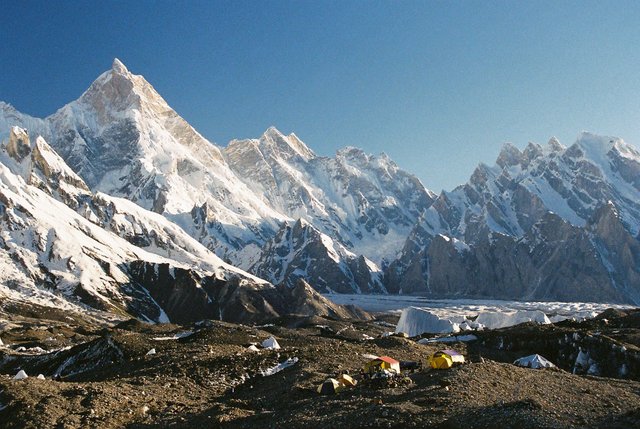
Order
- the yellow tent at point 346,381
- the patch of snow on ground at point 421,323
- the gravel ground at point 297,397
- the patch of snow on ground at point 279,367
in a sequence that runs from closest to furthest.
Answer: the gravel ground at point 297,397 → the yellow tent at point 346,381 → the patch of snow on ground at point 279,367 → the patch of snow on ground at point 421,323

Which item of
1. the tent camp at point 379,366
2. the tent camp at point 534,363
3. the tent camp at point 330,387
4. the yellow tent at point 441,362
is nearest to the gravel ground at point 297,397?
the tent camp at point 330,387

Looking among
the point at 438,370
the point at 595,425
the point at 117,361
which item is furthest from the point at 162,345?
the point at 595,425

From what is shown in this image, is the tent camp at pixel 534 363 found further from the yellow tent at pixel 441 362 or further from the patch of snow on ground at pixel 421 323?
the patch of snow on ground at pixel 421 323

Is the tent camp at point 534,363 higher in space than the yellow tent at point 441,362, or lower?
lower

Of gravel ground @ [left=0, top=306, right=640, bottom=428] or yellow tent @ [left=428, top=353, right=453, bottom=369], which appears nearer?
gravel ground @ [left=0, top=306, right=640, bottom=428]

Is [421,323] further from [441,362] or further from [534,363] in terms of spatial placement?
[441,362]

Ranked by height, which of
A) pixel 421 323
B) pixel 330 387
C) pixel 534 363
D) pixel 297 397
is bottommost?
pixel 534 363

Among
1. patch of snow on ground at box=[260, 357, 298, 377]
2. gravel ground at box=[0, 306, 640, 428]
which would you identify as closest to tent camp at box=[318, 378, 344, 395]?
gravel ground at box=[0, 306, 640, 428]

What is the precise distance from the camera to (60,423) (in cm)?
3975

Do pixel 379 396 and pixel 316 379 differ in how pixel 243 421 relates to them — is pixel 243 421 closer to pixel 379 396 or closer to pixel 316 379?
pixel 379 396

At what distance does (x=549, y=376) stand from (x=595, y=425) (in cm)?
2265

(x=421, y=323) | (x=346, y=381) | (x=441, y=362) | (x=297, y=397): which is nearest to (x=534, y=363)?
(x=441, y=362)

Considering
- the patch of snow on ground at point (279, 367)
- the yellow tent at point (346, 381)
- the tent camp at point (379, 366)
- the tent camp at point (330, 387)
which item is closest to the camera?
the tent camp at point (330, 387)

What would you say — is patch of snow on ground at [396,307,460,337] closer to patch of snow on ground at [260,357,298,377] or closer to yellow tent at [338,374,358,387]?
patch of snow on ground at [260,357,298,377]
